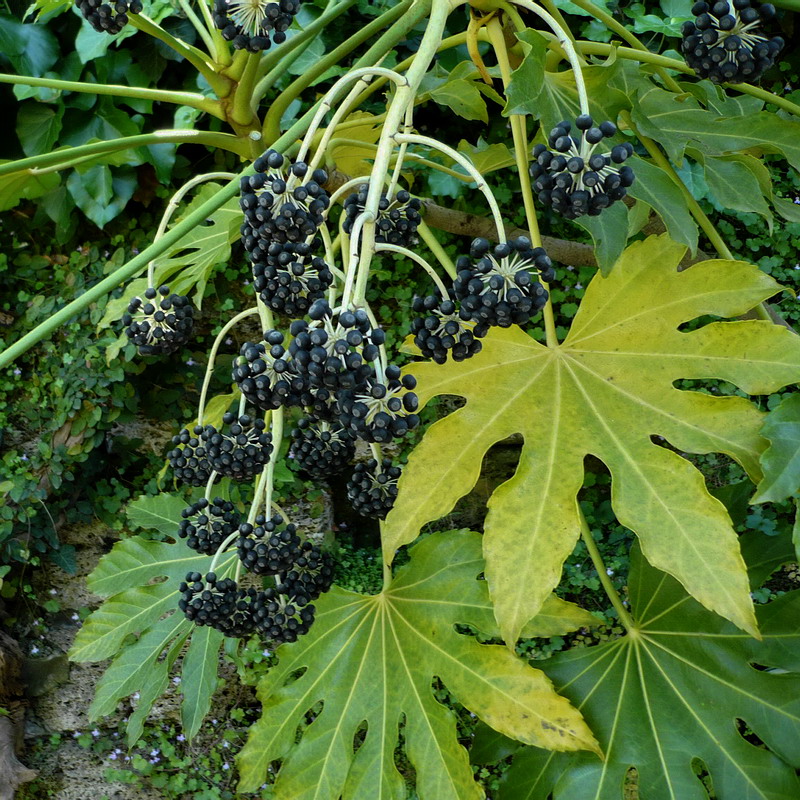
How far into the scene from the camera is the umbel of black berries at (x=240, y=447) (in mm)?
1005

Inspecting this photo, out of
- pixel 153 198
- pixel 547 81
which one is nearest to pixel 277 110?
pixel 547 81

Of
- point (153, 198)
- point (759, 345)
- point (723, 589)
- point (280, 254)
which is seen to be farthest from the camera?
point (153, 198)

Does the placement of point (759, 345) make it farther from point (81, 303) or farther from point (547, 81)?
point (81, 303)

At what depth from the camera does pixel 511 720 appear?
1.05 meters

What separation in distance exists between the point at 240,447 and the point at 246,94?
478 mm

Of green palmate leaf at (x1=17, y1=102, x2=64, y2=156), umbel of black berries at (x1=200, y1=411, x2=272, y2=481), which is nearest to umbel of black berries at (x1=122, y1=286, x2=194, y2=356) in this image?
umbel of black berries at (x1=200, y1=411, x2=272, y2=481)

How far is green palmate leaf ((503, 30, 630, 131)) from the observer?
30.6 inches

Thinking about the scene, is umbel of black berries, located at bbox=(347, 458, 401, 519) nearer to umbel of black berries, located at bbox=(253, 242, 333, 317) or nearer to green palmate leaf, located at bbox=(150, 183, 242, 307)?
umbel of black berries, located at bbox=(253, 242, 333, 317)

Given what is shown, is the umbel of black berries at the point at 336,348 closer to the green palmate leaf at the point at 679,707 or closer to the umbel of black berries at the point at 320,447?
the umbel of black berries at the point at 320,447

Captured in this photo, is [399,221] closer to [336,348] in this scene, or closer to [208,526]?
[336,348]

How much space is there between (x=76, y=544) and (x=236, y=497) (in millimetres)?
887

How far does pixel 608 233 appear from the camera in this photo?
0.86m

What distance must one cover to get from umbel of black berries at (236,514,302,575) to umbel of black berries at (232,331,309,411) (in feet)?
1.17

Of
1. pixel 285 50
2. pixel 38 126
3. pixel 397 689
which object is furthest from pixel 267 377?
pixel 38 126
